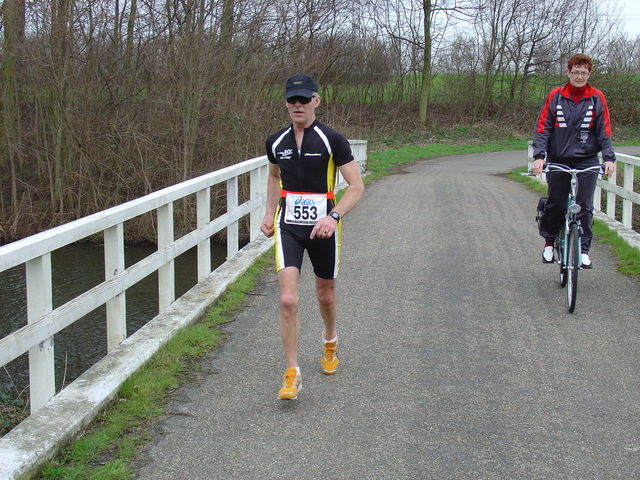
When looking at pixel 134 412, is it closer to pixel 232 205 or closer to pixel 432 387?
pixel 432 387

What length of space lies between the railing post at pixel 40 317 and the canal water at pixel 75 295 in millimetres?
1378

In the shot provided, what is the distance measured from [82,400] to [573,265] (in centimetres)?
428

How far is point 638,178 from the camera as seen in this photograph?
59.3ft

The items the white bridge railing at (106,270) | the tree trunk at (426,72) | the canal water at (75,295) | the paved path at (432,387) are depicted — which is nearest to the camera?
the paved path at (432,387)

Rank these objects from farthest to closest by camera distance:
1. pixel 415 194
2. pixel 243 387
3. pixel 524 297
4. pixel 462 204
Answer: pixel 415 194
pixel 462 204
pixel 524 297
pixel 243 387

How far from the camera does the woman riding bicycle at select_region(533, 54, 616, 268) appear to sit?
23.5 feet

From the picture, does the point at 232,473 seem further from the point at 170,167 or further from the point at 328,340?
the point at 170,167

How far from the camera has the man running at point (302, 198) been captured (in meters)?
4.67

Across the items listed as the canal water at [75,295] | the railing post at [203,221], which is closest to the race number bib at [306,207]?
the canal water at [75,295]

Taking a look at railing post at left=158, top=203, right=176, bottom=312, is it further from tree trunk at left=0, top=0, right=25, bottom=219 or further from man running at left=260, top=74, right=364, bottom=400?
tree trunk at left=0, top=0, right=25, bottom=219

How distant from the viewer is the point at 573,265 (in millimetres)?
6738

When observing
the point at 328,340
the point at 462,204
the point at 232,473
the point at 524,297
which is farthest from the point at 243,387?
the point at 462,204

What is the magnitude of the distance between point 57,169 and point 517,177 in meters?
11.2

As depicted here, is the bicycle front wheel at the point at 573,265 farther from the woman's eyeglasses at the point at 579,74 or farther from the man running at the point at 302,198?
the man running at the point at 302,198
